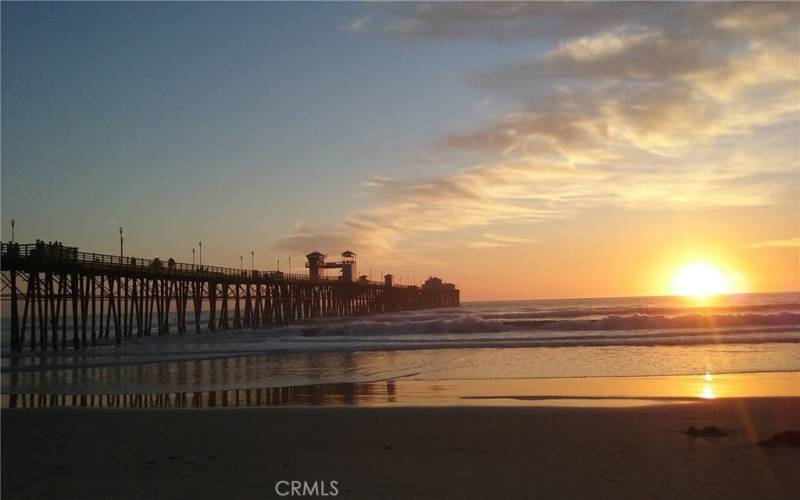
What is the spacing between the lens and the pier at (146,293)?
2973 centimetres

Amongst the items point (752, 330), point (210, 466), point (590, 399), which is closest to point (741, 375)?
point (590, 399)

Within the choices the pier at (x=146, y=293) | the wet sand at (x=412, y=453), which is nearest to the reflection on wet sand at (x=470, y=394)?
the wet sand at (x=412, y=453)

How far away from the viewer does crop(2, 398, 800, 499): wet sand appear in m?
6.53

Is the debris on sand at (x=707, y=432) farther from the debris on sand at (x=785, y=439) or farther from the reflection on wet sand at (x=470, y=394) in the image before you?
the reflection on wet sand at (x=470, y=394)

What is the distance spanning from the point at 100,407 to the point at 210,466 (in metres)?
6.22

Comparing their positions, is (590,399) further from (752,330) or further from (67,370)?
(752,330)

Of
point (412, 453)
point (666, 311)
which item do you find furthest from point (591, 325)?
point (412, 453)

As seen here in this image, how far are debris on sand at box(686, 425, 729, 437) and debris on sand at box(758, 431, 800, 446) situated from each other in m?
0.69

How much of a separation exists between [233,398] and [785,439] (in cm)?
993

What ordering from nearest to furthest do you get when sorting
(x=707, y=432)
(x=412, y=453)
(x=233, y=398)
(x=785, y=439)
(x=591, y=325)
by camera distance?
(x=785, y=439) < (x=412, y=453) < (x=707, y=432) < (x=233, y=398) < (x=591, y=325)

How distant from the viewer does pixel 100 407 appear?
12.6 metres

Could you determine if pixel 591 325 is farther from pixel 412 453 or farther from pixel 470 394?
pixel 412 453

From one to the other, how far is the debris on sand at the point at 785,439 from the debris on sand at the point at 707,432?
27.0 inches

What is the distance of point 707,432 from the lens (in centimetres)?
853
